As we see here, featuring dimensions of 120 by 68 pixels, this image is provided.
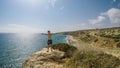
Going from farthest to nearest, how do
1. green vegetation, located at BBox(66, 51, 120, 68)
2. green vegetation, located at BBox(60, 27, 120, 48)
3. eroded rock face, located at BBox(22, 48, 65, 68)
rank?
green vegetation, located at BBox(60, 27, 120, 48), eroded rock face, located at BBox(22, 48, 65, 68), green vegetation, located at BBox(66, 51, 120, 68)

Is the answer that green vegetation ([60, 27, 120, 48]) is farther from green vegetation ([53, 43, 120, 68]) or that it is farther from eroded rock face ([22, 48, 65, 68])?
green vegetation ([53, 43, 120, 68])

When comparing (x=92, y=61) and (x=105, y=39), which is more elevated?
(x=92, y=61)

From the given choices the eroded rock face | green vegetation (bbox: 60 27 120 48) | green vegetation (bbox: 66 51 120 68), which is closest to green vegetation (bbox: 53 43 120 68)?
green vegetation (bbox: 66 51 120 68)

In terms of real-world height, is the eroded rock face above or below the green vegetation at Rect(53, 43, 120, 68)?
below

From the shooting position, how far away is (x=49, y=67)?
35.7ft

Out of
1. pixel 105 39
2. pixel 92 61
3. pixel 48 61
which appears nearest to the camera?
pixel 92 61

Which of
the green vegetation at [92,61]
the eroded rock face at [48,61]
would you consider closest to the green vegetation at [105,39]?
the eroded rock face at [48,61]

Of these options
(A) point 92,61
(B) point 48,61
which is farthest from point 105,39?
(A) point 92,61

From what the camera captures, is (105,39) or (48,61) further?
(105,39)

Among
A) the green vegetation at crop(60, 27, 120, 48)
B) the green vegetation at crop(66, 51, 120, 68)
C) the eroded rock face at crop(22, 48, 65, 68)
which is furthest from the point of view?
the green vegetation at crop(60, 27, 120, 48)

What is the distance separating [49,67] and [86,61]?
3.26 m

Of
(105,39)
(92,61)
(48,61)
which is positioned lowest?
(105,39)

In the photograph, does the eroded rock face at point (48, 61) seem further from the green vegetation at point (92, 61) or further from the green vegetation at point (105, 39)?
the green vegetation at point (105, 39)

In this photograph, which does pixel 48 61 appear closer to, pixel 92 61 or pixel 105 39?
pixel 92 61
